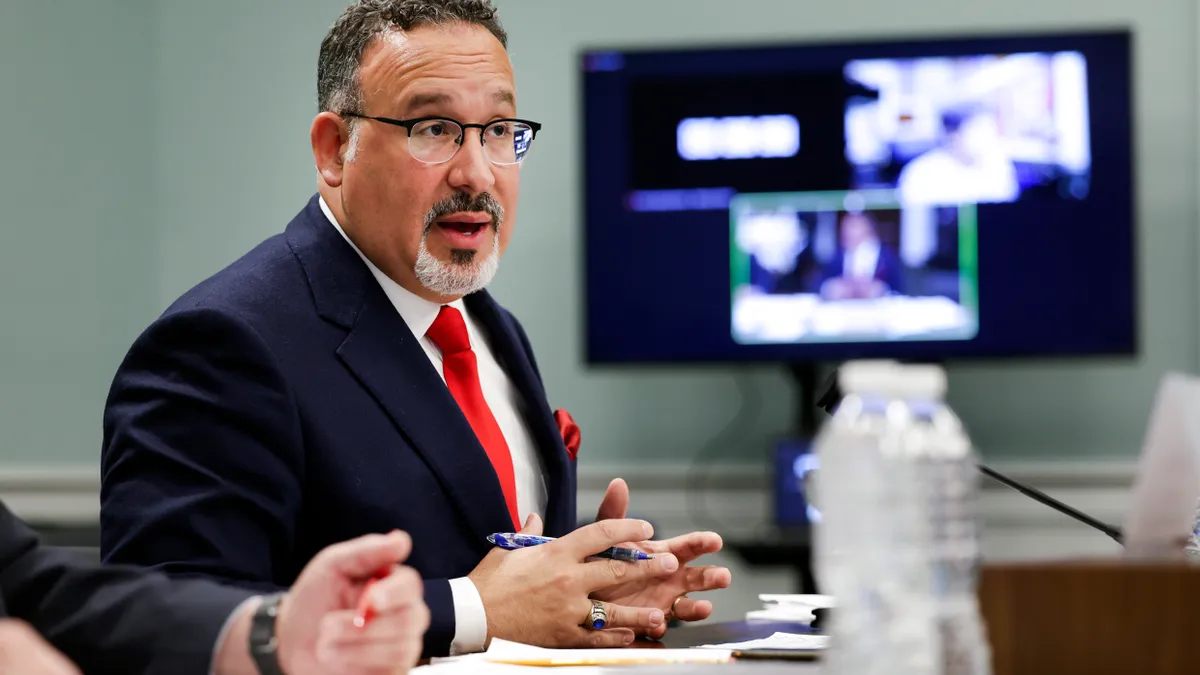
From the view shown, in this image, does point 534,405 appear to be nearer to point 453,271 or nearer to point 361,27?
point 453,271

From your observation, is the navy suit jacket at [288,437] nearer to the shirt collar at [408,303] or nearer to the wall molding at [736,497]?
the shirt collar at [408,303]

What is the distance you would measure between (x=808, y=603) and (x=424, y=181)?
78 cm

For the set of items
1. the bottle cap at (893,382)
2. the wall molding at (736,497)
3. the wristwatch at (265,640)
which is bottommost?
the wall molding at (736,497)

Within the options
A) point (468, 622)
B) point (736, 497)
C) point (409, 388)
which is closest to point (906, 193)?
point (736, 497)

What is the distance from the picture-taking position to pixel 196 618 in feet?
3.45

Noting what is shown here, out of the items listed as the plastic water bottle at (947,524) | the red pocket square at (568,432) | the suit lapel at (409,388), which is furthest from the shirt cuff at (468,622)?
the plastic water bottle at (947,524)

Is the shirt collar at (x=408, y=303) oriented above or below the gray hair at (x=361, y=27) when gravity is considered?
below

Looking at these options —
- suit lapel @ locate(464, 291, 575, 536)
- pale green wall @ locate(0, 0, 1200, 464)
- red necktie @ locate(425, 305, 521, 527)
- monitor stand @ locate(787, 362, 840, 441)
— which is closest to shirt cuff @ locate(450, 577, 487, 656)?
red necktie @ locate(425, 305, 521, 527)

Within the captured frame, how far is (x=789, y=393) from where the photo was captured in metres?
3.97

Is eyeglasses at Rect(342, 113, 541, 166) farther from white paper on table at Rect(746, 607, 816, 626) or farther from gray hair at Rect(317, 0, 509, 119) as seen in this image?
white paper on table at Rect(746, 607, 816, 626)

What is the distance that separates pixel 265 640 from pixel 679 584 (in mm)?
759

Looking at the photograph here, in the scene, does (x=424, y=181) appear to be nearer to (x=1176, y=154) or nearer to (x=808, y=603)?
(x=808, y=603)

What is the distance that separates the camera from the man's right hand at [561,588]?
1461 millimetres

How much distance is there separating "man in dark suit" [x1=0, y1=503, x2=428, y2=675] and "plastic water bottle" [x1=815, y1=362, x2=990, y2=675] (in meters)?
0.31
